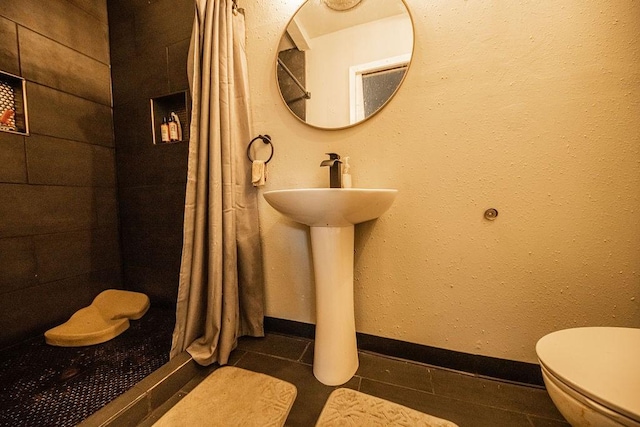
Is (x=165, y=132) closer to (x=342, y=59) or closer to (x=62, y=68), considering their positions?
(x=62, y=68)

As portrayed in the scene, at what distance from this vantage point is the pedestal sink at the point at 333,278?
85 centimetres

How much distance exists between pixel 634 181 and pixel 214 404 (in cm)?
167

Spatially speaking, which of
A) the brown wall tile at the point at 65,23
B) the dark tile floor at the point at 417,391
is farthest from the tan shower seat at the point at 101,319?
the brown wall tile at the point at 65,23

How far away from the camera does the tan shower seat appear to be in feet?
3.65

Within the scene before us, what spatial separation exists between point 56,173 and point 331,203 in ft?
5.36

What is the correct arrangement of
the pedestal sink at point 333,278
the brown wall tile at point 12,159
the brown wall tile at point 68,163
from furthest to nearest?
the brown wall tile at point 68,163 → the brown wall tile at point 12,159 → the pedestal sink at point 333,278

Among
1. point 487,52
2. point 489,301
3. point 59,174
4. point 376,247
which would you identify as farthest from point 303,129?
point 59,174

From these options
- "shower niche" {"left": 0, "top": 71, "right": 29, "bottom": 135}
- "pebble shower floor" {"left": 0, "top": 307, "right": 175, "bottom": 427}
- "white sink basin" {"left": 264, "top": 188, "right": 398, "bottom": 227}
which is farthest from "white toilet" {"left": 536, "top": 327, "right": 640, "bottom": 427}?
"shower niche" {"left": 0, "top": 71, "right": 29, "bottom": 135}

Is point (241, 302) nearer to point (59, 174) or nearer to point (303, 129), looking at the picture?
point (303, 129)

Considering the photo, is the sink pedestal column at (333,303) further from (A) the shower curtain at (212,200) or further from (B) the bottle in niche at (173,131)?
(B) the bottle in niche at (173,131)

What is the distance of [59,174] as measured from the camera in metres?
1.30

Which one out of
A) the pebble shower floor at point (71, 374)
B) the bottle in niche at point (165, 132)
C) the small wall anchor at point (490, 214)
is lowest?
the pebble shower floor at point (71, 374)

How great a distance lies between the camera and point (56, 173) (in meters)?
1.29

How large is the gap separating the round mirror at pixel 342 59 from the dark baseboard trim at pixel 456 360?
105cm
